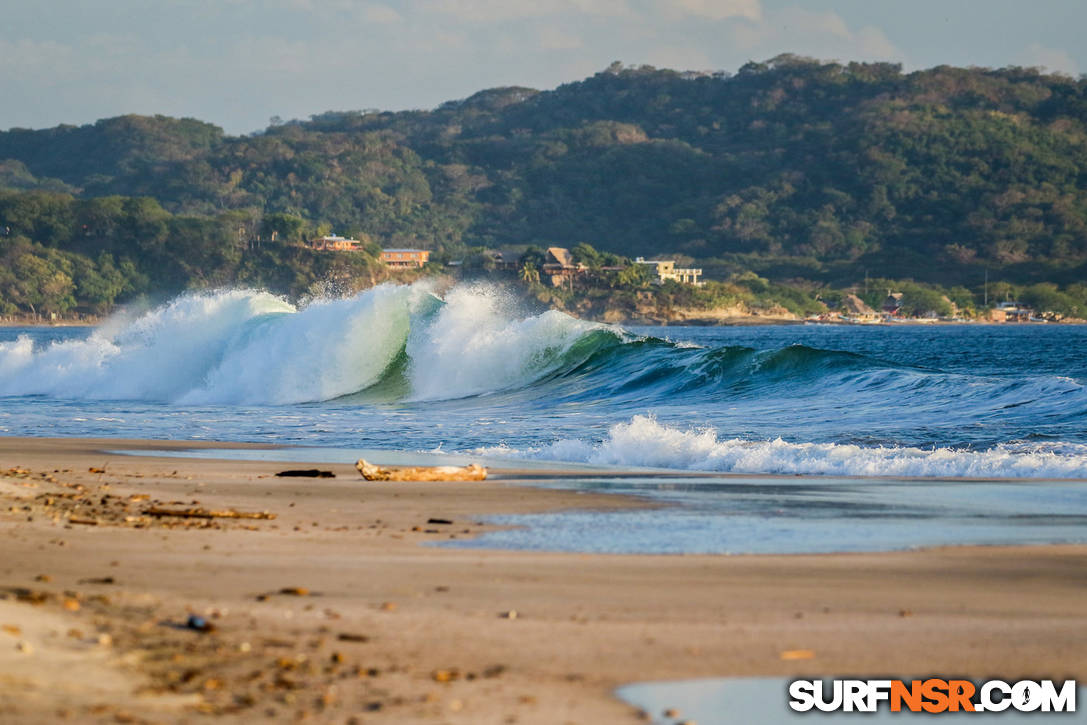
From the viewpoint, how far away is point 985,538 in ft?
31.2

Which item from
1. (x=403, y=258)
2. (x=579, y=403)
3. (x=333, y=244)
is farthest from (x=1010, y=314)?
(x=579, y=403)

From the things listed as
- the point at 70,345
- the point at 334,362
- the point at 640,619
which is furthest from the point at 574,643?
the point at 70,345

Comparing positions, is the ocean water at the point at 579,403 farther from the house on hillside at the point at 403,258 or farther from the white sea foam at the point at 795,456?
the house on hillside at the point at 403,258

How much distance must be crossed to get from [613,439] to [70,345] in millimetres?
25885

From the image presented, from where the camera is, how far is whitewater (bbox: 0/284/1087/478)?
669 inches

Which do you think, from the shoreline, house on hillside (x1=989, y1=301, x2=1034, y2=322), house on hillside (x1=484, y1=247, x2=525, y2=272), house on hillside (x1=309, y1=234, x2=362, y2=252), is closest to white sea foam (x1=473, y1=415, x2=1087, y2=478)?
the shoreline

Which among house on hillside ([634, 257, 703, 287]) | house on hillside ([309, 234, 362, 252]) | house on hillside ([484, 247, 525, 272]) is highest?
house on hillside ([309, 234, 362, 252])

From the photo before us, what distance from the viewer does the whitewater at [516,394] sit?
17.0 meters

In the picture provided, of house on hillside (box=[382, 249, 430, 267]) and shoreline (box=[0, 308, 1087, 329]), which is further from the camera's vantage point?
house on hillside (box=[382, 249, 430, 267])

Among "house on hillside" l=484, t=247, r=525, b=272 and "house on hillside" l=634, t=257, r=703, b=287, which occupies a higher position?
"house on hillside" l=484, t=247, r=525, b=272

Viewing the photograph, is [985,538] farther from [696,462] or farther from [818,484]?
[696,462]

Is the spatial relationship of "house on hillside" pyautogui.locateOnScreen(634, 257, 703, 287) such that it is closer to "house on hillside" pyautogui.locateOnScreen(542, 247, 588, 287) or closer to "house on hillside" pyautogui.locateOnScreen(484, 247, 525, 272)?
"house on hillside" pyautogui.locateOnScreen(542, 247, 588, 287)

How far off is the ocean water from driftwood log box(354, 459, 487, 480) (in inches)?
39.3

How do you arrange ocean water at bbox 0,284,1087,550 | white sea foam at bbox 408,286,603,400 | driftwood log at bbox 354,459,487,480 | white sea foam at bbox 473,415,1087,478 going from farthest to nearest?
white sea foam at bbox 408,286,603,400, white sea foam at bbox 473,415,1087,478, ocean water at bbox 0,284,1087,550, driftwood log at bbox 354,459,487,480
